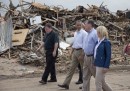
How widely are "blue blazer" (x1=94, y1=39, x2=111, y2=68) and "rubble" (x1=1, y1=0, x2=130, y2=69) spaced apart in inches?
391

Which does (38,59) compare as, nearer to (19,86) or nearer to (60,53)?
(60,53)

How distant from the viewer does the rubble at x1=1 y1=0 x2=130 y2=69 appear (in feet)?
70.3

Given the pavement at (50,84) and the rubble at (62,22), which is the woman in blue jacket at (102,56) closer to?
the pavement at (50,84)

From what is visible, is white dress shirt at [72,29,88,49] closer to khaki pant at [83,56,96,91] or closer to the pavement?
the pavement

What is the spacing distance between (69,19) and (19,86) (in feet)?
38.0

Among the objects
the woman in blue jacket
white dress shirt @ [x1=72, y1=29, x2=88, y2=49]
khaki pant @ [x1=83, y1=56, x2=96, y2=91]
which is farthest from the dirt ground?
the woman in blue jacket

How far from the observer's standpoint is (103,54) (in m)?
9.98

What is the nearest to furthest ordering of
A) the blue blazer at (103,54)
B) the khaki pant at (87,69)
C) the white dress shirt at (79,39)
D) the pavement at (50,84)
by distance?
the blue blazer at (103,54), the khaki pant at (87,69), the white dress shirt at (79,39), the pavement at (50,84)

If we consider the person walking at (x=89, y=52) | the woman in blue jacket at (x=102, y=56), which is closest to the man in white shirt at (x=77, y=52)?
the person walking at (x=89, y=52)

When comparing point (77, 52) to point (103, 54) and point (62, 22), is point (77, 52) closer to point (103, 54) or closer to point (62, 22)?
point (103, 54)

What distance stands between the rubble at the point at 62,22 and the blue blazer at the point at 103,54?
9.94 m

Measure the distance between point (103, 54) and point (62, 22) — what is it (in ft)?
47.8

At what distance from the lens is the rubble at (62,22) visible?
21438mm

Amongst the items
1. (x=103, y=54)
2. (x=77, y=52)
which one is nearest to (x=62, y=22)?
(x=77, y=52)
